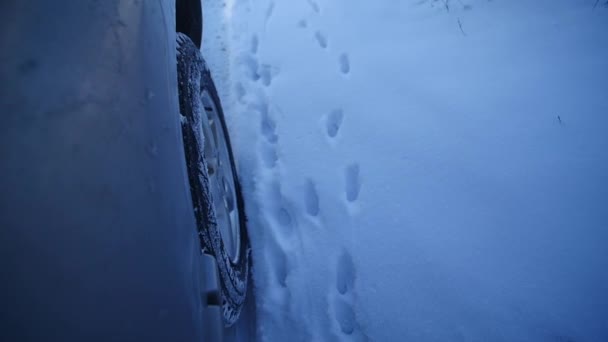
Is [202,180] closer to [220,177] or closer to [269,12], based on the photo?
[220,177]

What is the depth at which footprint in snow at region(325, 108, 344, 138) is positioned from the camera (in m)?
1.47

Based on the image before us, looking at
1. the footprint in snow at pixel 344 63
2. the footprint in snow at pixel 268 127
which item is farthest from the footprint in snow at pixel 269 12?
the footprint in snow at pixel 268 127

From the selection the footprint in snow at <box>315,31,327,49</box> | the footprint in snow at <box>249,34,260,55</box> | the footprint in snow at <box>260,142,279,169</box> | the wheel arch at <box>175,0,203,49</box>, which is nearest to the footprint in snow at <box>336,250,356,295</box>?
the footprint in snow at <box>260,142,279,169</box>

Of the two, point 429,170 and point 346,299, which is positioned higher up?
point 429,170

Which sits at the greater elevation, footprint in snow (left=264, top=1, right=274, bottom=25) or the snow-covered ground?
footprint in snow (left=264, top=1, right=274, bottom=25)

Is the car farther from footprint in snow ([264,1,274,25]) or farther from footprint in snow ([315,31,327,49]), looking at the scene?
footprint in snow ([264,1,274,25])

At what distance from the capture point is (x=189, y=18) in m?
1.08

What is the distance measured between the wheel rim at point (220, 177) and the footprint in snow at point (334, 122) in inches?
20.7

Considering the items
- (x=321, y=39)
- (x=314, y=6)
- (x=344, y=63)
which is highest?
(x=314, y=6)

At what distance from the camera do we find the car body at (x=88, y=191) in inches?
13.1

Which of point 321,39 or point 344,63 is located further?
point 321,39

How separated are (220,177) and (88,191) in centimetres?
74

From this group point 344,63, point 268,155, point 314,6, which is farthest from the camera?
point 314,6

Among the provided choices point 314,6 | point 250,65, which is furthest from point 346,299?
point 314,6
